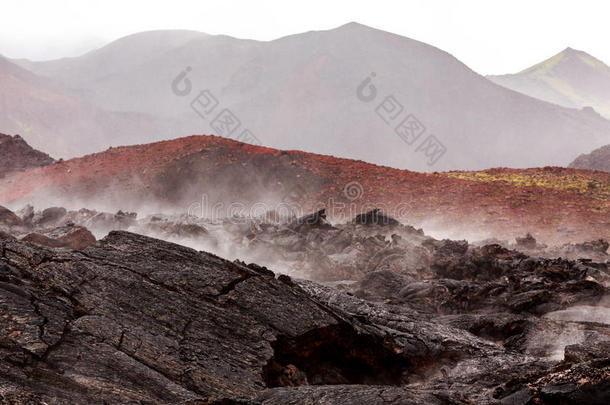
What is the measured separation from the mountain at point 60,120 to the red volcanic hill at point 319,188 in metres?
60.2

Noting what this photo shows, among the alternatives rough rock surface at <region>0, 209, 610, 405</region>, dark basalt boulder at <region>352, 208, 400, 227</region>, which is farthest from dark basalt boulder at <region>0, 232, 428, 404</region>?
dark basalt boulder at <region>352, 208, 400, 227</region>

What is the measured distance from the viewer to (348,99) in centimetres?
10288

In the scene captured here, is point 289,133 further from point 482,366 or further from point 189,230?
point 482,366

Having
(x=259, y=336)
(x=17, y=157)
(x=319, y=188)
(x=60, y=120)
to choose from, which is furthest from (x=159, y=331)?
(x=60, y=120)

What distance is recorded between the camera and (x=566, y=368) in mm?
6258

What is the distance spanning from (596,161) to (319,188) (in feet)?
150

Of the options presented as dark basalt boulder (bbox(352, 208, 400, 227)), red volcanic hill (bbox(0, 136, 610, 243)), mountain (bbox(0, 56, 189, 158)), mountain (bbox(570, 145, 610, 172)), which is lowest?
dark basalt boulder (bbox(352, 208, 400, 227))

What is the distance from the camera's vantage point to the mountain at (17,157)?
43500 mm

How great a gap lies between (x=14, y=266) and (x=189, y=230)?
13299mm

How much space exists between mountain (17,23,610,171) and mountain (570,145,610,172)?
2531 cm

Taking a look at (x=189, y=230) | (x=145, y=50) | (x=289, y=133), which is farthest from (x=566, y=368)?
(x=145, y=50)

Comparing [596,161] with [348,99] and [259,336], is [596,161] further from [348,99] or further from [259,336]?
[259,336]

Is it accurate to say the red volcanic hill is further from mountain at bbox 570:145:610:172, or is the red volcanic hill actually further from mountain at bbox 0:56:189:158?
mountain at bbox 0:56:189:158

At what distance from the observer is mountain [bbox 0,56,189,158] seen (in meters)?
91.0
